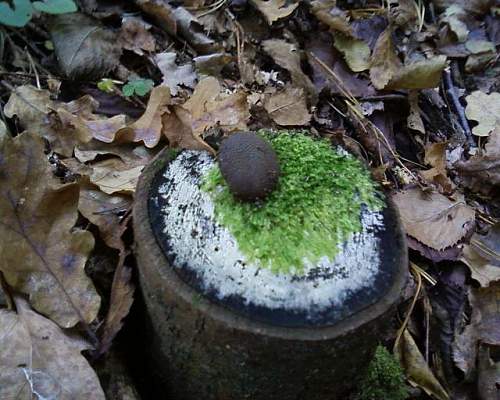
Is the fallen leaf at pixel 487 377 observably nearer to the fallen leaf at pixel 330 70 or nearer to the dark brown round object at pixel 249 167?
the dark brown round object at pixel 249 167

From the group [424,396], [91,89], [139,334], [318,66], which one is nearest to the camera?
[139,334]

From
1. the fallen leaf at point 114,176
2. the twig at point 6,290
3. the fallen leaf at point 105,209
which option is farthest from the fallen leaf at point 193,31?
the twig at point 6,290

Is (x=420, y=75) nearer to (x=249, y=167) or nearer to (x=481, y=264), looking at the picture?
(x=481, y=264)

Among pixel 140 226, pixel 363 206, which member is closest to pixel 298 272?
pixel 363 206

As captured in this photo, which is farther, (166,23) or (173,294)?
(166,23)

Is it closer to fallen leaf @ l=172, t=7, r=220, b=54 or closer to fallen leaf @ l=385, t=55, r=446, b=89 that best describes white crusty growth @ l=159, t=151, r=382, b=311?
fallen leaf @ l=385, t=55, r=446, b=89

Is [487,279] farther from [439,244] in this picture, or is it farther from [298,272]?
[298,272]

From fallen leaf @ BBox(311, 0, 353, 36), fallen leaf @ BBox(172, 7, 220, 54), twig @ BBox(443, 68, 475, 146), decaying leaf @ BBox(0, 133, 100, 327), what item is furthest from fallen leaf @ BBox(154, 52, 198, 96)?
twig @ BBox(443, 68, 475, 146)
